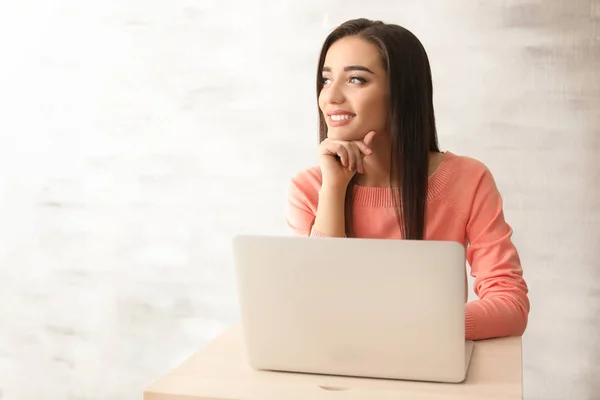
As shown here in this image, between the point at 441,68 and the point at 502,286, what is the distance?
0.82 metres

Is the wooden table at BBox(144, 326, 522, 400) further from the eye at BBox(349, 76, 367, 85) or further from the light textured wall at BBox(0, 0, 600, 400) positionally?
the light textured wall at BBox(0, 0, 600, 400)

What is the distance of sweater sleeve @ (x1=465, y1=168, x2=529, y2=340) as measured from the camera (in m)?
1.29

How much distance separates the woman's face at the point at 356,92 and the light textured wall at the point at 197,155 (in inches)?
23.9

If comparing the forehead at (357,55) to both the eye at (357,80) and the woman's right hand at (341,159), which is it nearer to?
the eye at (357,80)

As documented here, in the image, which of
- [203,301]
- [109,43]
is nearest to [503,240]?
[203,301]

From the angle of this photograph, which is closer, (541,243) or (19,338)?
(541,243)

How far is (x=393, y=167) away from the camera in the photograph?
5.22 ft

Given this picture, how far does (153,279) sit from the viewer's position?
2436 mm

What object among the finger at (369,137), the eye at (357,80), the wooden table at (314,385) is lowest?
the wooden table at (314,385)

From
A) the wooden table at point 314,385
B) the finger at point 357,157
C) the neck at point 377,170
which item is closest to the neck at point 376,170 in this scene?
the neck at point 377,170

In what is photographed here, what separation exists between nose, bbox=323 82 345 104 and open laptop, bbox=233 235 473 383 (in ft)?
1.59

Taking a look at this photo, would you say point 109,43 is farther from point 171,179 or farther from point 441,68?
point 441,68

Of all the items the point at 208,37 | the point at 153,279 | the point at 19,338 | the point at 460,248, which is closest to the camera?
the point at 460,248

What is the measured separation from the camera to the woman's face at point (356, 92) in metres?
1.53
